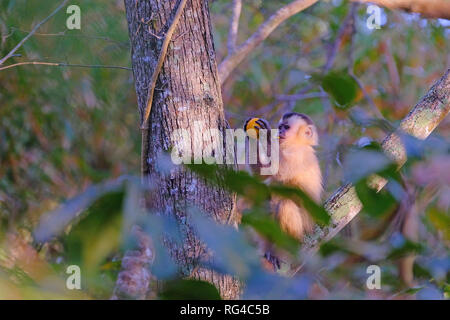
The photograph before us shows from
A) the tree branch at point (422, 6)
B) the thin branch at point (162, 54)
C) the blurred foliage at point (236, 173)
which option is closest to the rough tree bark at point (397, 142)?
the blurred foliage at point (236, 173)

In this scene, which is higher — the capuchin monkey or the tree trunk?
the capuchin monkey

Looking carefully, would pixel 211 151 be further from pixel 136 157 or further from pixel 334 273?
pixel 136 157

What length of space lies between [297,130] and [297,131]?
10 mm

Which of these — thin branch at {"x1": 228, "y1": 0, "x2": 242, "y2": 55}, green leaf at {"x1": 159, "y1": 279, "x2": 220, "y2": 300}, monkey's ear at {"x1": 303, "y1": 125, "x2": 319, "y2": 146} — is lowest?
green leaf at {"x1": 159, "y1": 279, "x2": 220, "y2": 300}

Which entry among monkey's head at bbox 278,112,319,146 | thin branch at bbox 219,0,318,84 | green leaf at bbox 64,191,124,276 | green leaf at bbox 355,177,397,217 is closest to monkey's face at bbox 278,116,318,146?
monkey's head at bbox 278,112,319,146

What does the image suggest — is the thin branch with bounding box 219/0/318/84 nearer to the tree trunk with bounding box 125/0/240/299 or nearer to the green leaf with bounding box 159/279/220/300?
the tree trunk with bounding box 125/0/240/299

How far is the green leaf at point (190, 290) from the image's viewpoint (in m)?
0.74

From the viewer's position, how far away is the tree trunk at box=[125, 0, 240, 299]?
1.73 m

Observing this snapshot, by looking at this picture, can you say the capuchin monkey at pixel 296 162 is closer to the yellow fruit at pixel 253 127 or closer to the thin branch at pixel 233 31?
the thin branch at pixel 233 31

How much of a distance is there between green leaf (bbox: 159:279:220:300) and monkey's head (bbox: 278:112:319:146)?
2961 millimetres

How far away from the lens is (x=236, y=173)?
2.30ft

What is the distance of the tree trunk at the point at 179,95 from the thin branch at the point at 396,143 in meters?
0.49
